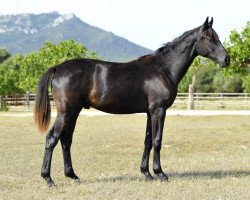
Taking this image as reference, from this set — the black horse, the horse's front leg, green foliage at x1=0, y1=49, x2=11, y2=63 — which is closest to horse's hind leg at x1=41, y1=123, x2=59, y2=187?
the black horse

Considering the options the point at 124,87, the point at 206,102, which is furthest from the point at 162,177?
the point at 206,102


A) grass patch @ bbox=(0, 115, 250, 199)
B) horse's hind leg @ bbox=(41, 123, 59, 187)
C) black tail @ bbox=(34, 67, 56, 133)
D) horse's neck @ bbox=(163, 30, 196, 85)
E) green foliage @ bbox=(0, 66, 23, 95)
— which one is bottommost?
green foliage @ bbox=(0, 66, 23, 95)

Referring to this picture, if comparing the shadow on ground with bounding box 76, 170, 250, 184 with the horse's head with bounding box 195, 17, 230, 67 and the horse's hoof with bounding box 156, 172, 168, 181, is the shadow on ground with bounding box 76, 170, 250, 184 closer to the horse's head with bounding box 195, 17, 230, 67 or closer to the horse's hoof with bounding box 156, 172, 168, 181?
the horse's hoof with bounding box 156, 172, 168, 181

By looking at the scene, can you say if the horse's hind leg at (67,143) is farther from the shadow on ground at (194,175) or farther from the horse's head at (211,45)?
the horse's head at (211,45)

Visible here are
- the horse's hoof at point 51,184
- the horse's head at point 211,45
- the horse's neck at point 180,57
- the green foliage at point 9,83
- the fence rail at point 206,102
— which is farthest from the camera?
the green foliage at point 9,83

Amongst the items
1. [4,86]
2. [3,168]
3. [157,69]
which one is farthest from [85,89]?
[4,86]

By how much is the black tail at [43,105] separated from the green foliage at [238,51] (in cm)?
1406

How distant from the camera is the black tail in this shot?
8.36 metres

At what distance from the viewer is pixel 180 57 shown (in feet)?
29.6

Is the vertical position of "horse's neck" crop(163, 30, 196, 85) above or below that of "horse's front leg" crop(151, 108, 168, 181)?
above

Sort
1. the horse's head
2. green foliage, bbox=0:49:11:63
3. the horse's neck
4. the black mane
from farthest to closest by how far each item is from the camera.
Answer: green foliage, bbox=0:49:11:63 < the black mane < the horse's neck < the horse's head

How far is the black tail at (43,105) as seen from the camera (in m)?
8.36

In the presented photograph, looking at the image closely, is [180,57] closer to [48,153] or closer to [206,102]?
[48,153]

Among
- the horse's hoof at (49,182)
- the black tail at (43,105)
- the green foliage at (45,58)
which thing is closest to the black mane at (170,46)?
the black tail at (43,105)
